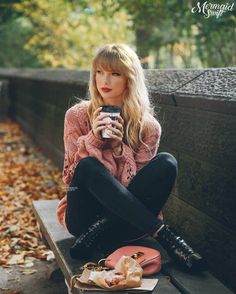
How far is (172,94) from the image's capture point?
11.5 ft

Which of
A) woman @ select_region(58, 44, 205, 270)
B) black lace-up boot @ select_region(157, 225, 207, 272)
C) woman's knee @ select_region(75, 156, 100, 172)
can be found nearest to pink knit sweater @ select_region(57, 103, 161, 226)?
woman @ select_region(58, 44, 205, 270)

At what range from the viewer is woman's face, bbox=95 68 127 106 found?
323cm

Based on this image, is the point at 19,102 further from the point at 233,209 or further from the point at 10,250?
the point at 233,209

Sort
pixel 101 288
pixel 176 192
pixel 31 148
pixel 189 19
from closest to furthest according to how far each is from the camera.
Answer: pixel 101 288, pixel 176 192, pixel 189 19, pixel 31 148

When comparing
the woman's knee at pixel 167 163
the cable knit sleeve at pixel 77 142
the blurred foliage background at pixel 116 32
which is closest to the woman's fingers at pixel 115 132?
the cable knit sleeve at pixel 77 142

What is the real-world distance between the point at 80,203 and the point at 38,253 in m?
1.35

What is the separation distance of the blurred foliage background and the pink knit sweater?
2.86 meters

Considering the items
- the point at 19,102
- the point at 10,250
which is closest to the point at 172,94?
the point at 10,250

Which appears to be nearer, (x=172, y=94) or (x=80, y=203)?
(x=80, y=203)

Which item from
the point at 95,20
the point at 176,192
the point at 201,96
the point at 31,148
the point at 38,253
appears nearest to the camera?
the point at 201,96

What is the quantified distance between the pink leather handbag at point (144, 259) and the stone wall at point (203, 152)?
0.35 m

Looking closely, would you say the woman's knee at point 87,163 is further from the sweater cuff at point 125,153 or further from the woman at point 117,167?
the sweater cuff at point 125,153

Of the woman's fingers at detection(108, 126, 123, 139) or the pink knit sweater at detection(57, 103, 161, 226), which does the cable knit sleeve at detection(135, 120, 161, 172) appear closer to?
the pink knit sweater at detection(57, 103, 161, 226)

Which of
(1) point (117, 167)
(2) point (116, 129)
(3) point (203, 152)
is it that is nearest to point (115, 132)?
(2) point (116, 129)
